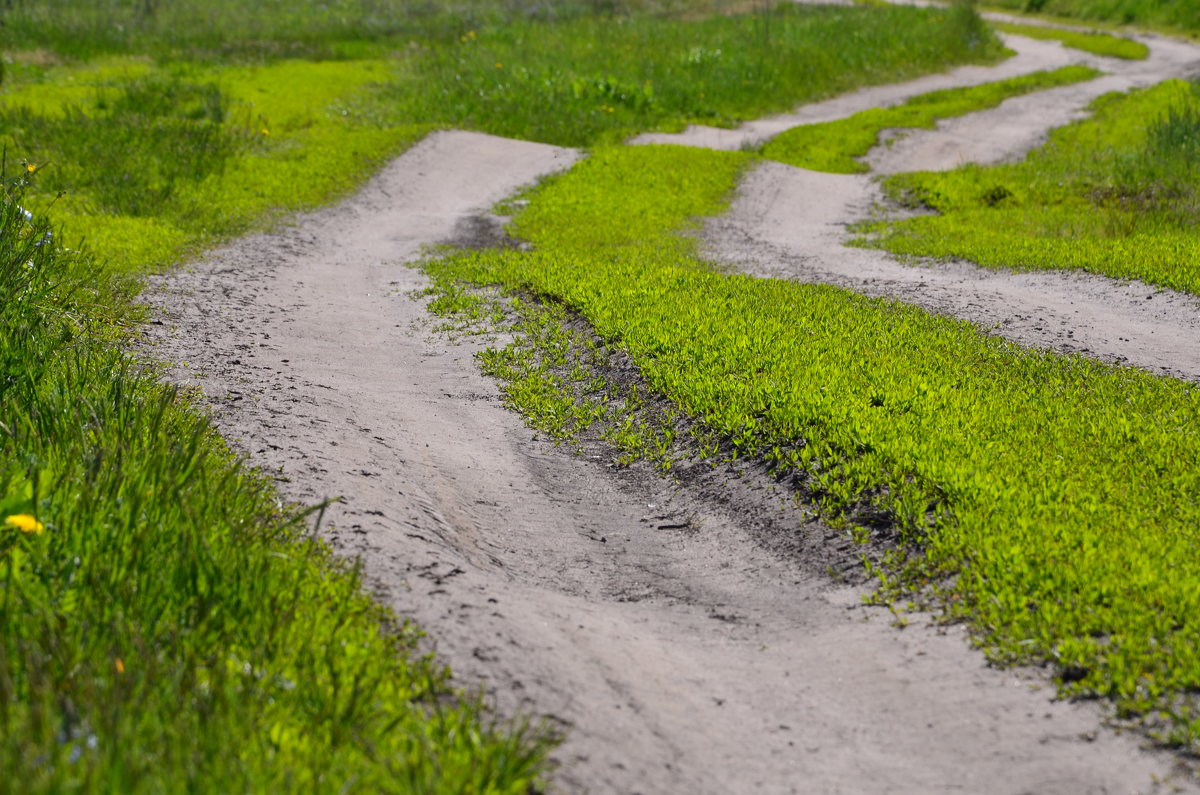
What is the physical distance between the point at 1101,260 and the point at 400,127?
482 inches

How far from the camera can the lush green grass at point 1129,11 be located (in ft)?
108

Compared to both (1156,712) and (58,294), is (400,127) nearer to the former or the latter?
(58,294)

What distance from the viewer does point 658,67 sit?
22.0m

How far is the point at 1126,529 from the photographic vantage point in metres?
4.44

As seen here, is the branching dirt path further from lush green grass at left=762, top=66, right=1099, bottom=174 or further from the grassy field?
the grassy field

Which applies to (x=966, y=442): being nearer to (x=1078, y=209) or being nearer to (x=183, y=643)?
(x=183, y=643)

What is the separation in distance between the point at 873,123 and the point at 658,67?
5.55 m

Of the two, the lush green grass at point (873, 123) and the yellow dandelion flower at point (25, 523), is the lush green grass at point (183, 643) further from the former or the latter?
the lush green grass at point (873, 123)

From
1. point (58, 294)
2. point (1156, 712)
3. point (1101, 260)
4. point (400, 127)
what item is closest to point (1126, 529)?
point (1156, 712)

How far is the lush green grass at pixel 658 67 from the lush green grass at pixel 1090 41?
3.12 metres

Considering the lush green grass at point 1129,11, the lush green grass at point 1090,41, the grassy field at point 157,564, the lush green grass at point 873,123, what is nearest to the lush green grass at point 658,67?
the lush green grass at point 873,123

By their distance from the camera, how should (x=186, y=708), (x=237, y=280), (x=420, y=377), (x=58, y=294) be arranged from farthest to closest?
(x=237, y=280) < (x=420, y=377) < (x=58, y=294) < (x=186, y=708)

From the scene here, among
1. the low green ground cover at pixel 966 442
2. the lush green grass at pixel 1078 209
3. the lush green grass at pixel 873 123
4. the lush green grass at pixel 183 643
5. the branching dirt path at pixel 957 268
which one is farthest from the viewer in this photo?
the lush green grass at pixel 873 123

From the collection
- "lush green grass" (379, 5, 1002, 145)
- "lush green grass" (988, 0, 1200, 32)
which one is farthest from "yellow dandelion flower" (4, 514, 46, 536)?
"lush green grass" (988, 0, 1200, 32)
